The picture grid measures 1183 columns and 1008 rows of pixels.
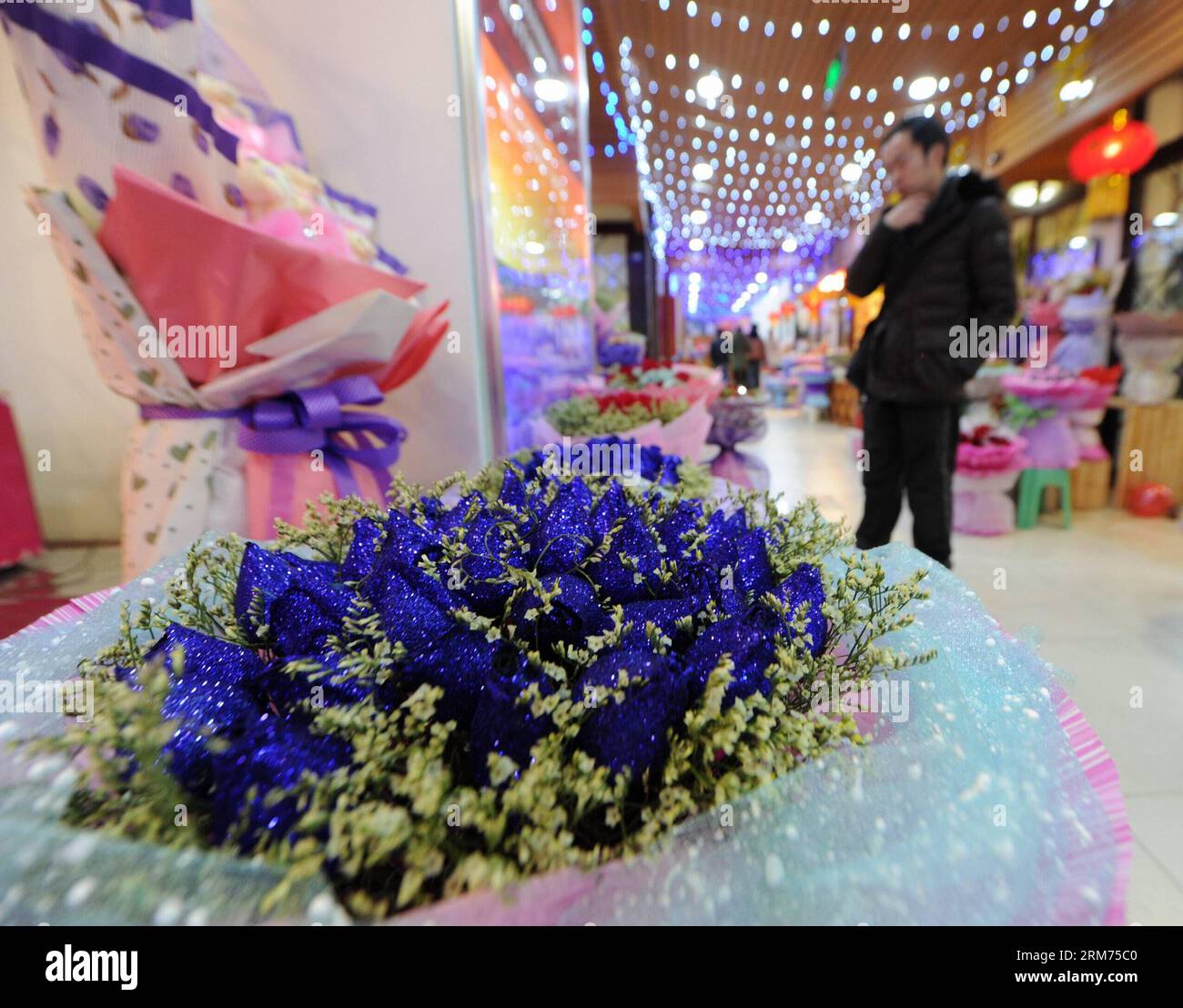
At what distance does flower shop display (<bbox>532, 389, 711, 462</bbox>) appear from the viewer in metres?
1.53

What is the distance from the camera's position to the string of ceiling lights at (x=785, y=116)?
354cm

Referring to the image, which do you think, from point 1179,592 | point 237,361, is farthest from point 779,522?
point 1179,592

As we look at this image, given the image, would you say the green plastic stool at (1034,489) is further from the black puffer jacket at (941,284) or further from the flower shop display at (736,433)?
the flower shop display at (736,433)

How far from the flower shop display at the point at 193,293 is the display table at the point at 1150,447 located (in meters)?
4.86

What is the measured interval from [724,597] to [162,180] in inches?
36.7

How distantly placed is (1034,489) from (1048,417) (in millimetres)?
482

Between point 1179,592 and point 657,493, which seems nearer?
point 657,493

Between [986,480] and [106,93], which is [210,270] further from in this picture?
[986,480]

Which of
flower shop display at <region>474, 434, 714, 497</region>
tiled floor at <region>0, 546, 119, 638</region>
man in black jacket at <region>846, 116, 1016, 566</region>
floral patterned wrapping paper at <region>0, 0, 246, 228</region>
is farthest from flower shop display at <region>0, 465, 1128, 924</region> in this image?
man in black jacket at <region>846, 116, 1016, 566</region>

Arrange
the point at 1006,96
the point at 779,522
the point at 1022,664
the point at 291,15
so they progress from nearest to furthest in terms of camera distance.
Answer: the point at 1022,664, the point at 779,522, the point at 291,15, the point at 1006,96

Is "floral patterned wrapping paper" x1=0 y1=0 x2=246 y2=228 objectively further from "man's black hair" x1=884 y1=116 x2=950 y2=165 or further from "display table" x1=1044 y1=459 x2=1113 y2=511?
"display table" x1=1044 y1=459 x2=1113 y2=511

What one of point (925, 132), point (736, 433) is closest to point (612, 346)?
point (736, 433)

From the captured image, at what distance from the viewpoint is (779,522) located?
610 mm
